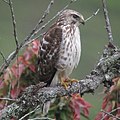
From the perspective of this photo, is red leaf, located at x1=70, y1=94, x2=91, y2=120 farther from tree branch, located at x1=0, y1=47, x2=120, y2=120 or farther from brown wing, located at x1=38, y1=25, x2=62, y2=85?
tree branch, located at x1=0, y1=47, x2=120, y2=120

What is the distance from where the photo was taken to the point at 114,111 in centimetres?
645

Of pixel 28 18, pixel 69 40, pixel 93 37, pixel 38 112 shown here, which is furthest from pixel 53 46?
pixel 28 18

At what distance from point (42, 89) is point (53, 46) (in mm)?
790

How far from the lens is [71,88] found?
6160mm

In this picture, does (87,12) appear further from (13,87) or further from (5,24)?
(13,87)

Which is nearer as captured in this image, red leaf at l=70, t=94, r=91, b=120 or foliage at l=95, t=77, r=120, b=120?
foliage at l=95, t=77, r=120, b=120

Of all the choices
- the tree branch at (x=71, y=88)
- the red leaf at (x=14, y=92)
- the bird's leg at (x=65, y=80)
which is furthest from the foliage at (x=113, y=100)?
the red leaf at (x=14, y=92)

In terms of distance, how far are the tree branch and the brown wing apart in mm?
533

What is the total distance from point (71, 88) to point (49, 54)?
2.38 feet

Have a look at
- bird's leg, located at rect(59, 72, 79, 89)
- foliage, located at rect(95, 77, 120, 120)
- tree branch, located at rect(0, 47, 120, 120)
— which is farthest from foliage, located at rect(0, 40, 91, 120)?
tree branch, located at rect(0, 47, 120, 120)

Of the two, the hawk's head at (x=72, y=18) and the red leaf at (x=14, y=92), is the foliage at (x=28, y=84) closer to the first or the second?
the red leaf at (x=14, y=92)

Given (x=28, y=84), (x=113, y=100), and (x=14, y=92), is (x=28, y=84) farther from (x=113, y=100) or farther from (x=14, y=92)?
(x=113, y=100)

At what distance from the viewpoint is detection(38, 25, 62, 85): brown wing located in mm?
6812

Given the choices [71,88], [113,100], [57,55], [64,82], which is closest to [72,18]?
[57,55]
